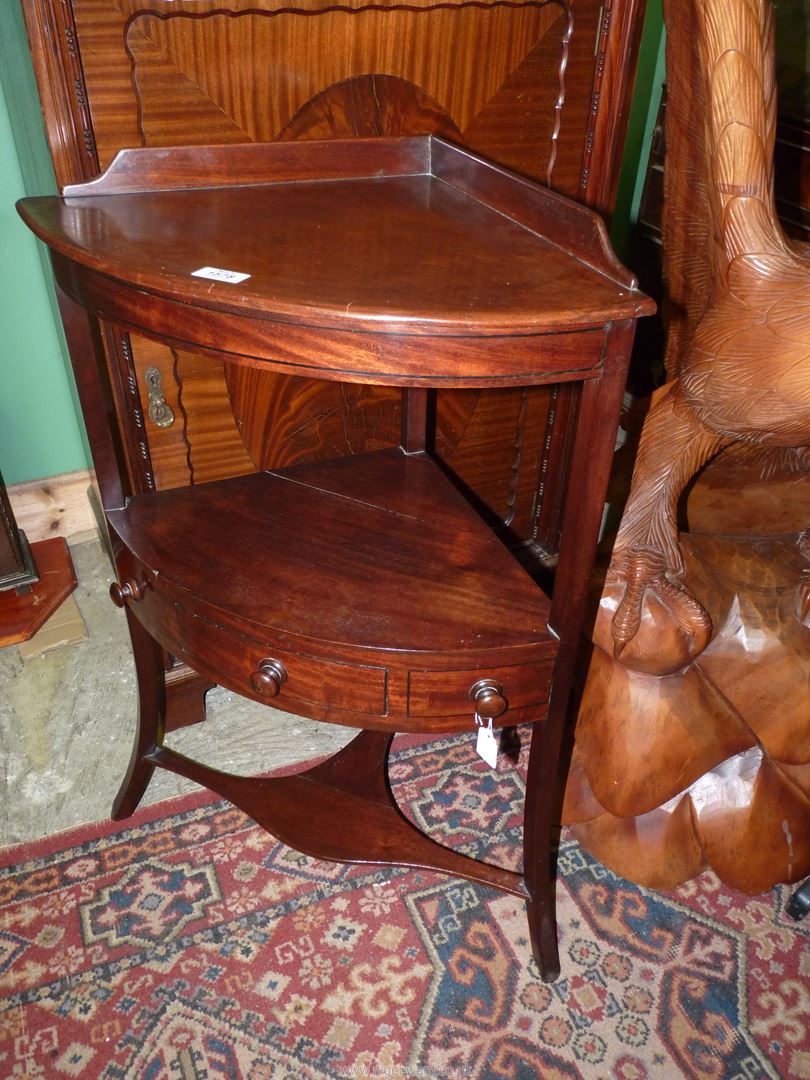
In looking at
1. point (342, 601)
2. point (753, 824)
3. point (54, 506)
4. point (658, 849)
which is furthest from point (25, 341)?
point (753, 824)

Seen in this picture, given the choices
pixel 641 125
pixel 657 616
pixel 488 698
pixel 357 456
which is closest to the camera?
pixel 488 698

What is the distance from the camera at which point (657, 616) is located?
1.39m

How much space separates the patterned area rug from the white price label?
3.45 feet

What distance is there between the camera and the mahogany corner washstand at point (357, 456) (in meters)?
0.87

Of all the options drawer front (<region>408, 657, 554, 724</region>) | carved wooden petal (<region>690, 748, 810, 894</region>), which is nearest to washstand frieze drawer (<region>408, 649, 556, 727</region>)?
drawer front (<region>408, 657, 554, 724</region>)

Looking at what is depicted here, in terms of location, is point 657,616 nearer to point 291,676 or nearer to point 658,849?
point 658,849

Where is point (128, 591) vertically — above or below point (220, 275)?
below

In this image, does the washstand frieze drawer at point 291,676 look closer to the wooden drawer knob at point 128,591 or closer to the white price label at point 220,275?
the wooden drawer knob at point 128,591

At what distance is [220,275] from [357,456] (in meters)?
0.65

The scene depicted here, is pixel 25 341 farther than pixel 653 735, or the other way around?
pixel 25 341

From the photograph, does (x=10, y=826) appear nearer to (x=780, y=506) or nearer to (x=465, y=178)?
(x=465, y=178)

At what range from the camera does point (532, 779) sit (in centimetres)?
121

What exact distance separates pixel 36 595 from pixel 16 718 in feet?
1.08

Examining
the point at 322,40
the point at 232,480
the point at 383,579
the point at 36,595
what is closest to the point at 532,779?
the point at 383,579
